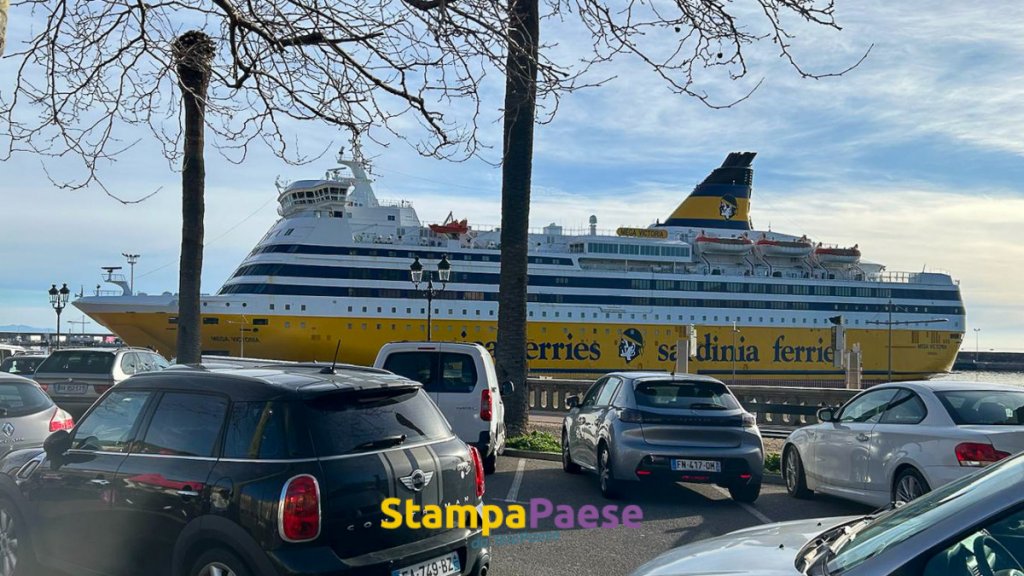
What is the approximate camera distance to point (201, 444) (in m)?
4.59

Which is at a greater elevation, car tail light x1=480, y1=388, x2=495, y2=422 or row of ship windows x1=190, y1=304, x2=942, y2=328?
row of ship windows x1=190, y1=304, x2=942, y2=328

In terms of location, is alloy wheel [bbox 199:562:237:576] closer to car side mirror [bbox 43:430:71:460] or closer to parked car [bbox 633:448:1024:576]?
car side mirror [bbox 43:430:71:460]

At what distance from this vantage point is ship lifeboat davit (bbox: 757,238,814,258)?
60875 millimetres

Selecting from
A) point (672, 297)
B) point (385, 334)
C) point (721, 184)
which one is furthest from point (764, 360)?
point (385, 334)

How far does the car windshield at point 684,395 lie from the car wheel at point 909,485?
6.71ft

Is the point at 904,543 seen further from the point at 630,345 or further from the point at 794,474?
the point at 630,345

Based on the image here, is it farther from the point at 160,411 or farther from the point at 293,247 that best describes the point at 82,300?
the point at 160,411

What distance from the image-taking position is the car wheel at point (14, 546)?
549cm

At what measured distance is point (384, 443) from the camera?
4.61 metres

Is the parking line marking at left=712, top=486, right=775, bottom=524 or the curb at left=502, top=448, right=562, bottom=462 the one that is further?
the curb at left=502, top=448, right=562, bottom=462

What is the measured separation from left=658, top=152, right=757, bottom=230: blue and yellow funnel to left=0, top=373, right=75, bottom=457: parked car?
56.8 meters

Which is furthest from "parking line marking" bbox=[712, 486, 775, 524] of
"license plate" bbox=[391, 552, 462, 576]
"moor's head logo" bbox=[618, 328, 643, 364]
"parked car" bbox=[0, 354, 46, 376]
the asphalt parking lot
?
"moor's head logo" bbox=[618, 328, 643, 364]

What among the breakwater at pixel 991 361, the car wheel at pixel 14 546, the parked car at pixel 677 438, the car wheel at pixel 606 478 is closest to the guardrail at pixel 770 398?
the parked car at pixel 677 438

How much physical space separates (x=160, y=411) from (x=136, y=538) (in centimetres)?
69
